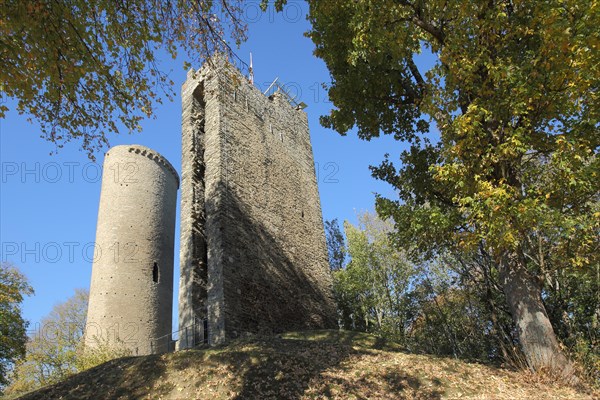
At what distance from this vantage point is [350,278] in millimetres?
22875

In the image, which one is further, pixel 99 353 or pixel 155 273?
pixel 155 273

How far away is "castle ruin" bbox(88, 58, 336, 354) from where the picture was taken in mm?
11906

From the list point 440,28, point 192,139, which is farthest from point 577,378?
point 192,139

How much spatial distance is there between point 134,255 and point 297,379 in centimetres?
1068

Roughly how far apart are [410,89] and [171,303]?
12454 mm

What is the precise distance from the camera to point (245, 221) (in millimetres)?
13289

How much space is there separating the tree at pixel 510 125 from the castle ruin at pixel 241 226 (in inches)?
209

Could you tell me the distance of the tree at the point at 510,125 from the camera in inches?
237

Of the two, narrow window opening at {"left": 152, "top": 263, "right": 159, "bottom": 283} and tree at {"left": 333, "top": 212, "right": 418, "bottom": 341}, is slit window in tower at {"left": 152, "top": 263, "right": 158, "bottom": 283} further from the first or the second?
tree at {"left": 333, "top": 212, "right": 418, "bottom": 341}

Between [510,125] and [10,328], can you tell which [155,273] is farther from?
[510,125]

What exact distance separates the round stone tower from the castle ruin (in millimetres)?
152

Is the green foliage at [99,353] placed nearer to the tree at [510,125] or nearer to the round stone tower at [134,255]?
the round stone tower at [134,255]

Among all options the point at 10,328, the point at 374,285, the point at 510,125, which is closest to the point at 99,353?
the point at 10,328

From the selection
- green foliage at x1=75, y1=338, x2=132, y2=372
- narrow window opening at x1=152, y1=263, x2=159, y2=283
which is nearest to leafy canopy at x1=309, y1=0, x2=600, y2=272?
green foliage at x1=75, y1=338, x2=132, y2=372
